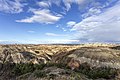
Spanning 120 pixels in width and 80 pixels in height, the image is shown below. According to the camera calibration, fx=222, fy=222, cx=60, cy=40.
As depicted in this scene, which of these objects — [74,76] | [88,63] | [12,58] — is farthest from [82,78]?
[12,58]

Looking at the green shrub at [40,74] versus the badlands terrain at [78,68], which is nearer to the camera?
the green shrub at [40,74]

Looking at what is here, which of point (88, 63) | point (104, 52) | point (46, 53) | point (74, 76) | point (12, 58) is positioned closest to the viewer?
point (74, 76)

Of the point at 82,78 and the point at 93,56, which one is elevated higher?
the point at 93,56

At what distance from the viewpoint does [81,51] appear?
24234mm

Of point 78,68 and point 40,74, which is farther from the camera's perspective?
point 78,68

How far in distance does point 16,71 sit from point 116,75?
945cm

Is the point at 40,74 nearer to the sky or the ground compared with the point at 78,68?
nearer to the ground

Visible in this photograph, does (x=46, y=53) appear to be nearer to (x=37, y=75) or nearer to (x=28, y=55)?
(x=28, y=55)

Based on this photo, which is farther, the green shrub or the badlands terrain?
the badlands terrain

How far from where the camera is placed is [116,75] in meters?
17.6

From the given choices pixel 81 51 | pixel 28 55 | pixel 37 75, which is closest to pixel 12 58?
pixel 28 55

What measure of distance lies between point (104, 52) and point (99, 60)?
1842mm

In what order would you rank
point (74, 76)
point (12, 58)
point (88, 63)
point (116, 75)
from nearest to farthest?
point (74, 76) < point (116, 75) < point (88, 63) < point (12, 58)

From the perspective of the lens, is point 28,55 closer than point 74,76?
No
